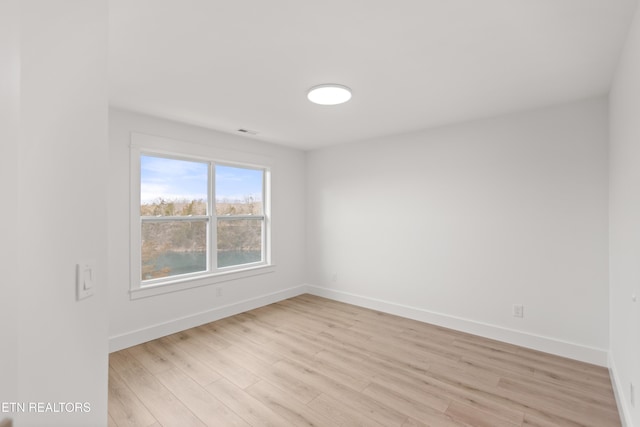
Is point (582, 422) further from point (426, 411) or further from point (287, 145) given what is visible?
point (287, 145)

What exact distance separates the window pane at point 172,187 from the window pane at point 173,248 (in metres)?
0.16

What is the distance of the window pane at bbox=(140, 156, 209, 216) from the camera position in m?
3.27

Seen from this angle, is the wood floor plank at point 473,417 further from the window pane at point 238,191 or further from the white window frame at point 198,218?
the window pane at point 238,191

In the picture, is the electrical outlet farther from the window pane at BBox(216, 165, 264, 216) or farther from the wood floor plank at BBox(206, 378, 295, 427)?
the window pane at BBox(216, 165, 264, 216)

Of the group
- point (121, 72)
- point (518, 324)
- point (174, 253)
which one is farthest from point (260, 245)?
point (518, 324)

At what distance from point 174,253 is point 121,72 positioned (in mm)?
2039

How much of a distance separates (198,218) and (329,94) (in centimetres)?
229

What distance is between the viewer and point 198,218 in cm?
367

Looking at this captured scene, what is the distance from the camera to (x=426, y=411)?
79.4 inches

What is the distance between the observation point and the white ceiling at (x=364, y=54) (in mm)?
1536

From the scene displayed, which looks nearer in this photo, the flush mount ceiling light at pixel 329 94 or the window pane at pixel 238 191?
the flush mount ceiling light at pixel 329 94

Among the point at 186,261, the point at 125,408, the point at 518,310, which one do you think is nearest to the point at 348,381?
the point at 125,408

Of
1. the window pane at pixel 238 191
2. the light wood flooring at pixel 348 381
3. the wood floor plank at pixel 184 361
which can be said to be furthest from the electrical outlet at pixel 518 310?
the window pane at pixel 238 191

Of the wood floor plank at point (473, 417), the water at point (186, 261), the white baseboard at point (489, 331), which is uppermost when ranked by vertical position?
the water at point (186, 261)
